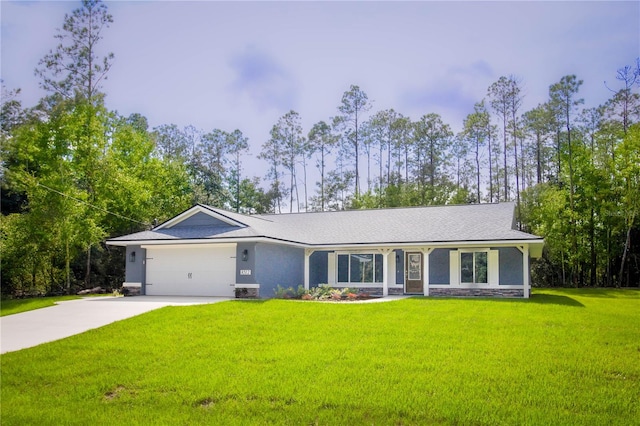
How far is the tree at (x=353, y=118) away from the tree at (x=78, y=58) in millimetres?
18559

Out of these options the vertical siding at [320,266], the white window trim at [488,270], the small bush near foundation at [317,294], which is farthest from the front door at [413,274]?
the vertical siding at [320,266]

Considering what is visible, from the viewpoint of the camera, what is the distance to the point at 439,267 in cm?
2109

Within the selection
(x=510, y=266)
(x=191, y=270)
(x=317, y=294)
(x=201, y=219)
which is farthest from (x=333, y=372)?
(x=201, y=219)

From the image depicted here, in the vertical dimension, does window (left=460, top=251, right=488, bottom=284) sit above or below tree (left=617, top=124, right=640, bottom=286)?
below

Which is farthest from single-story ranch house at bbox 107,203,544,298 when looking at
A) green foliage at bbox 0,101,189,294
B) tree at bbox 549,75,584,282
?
tree at bbox 549,75,584,282

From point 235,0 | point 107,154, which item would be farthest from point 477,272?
point 107,154

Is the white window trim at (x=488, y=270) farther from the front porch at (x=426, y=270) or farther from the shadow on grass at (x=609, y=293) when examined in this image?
the shadow on grass at (x=609, y=293)

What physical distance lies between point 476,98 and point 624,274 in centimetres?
1568

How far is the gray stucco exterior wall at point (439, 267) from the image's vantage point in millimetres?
20922

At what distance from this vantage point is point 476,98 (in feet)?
130

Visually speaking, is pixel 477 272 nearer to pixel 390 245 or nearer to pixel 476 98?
pixel 390 245

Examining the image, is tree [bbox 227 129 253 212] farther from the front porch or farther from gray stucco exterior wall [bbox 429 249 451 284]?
gray stucco exterior wall [bbox 429 249 451 284]

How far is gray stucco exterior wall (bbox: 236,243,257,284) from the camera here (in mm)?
18641

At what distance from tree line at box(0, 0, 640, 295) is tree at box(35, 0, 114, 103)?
0.17ft
